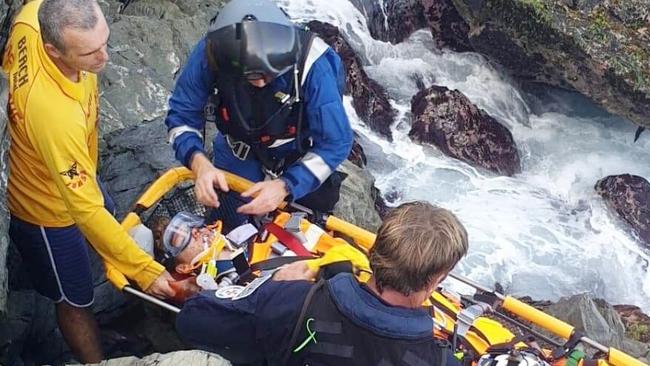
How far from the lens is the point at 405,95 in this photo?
1313 centimetres

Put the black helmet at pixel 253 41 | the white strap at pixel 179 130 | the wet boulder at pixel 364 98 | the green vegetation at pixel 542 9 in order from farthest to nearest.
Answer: the wet boulder at pixel 364 98
the green vegetation at pixel 542 9
the white strap at pixel 179 130
the black helmet at pixel 253 41

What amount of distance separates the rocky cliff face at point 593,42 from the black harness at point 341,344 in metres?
9.32

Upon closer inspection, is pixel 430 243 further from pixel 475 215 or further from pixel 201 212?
pixel 475 215

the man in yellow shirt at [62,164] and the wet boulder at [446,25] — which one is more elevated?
the man in yellow shirt at [62,164]

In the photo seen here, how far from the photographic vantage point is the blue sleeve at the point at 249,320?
3475mm

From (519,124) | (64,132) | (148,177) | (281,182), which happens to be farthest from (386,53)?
(64,132)

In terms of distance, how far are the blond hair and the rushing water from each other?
7053mm

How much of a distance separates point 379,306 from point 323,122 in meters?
1.74

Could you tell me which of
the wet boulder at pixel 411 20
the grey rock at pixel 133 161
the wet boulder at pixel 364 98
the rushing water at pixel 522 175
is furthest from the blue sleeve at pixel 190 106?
the wet boulder at pixel 411 20

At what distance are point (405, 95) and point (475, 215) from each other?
277 cm

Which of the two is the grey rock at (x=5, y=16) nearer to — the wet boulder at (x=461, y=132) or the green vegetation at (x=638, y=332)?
the green vegetation at (x=638, y=332)

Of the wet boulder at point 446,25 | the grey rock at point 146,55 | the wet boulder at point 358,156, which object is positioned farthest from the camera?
the wet boulder at point 446,25

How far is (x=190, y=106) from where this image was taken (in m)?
5.00

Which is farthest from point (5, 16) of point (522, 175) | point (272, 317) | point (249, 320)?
point (522, 175)
